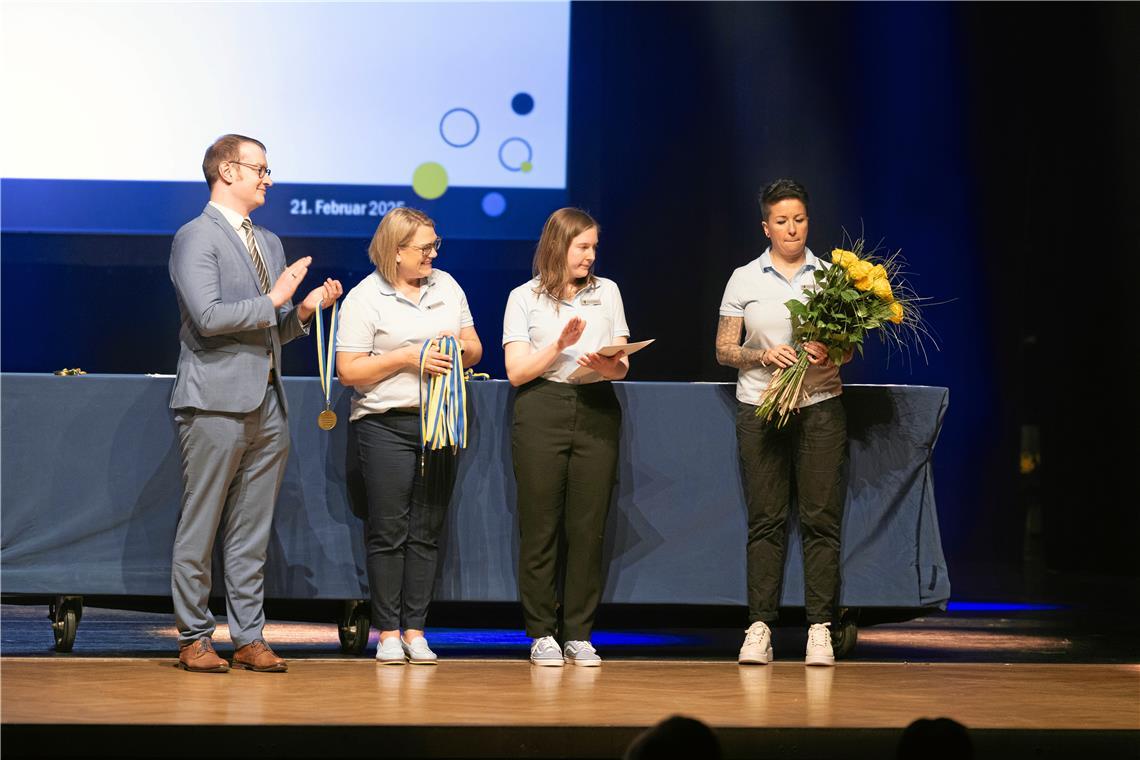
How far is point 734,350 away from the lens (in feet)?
13.1

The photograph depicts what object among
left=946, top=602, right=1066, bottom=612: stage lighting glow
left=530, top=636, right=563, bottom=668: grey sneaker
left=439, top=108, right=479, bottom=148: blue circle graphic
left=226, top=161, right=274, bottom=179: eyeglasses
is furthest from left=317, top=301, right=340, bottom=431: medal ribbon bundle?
left=946, top=602, right=1066, bottom=612: stage lighting glow

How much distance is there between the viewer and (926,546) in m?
4.24

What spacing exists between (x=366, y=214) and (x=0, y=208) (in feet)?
5.68

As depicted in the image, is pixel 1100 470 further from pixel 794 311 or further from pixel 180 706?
pixel 180 706

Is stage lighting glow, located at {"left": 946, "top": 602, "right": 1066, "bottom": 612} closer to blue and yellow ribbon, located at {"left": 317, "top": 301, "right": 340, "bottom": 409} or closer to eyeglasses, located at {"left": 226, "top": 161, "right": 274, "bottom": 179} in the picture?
blue and yellow ribbon, located at {"left": 317, "top": 301, "right": 340, "bottom": 409}

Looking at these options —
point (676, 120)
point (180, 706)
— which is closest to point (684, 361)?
point (676, 120)

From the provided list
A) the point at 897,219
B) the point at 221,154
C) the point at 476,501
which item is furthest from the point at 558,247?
the point at 897,219

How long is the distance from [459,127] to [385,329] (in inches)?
102

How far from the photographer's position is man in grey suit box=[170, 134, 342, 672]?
357 cm

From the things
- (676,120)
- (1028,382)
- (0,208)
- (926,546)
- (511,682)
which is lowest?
(511,682)

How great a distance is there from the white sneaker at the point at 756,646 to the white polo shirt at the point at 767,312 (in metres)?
0.73

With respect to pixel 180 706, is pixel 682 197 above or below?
above

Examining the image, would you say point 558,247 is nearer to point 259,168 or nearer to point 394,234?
point 394,234

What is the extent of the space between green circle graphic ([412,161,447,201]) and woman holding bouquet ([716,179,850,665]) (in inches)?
97.4
